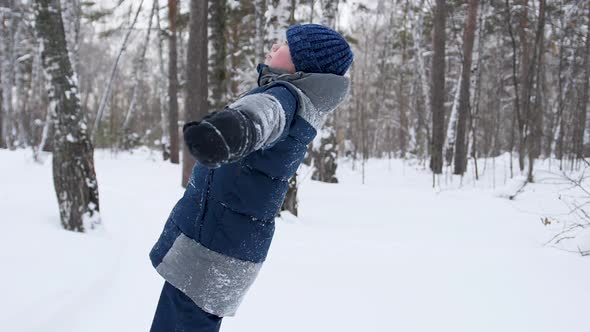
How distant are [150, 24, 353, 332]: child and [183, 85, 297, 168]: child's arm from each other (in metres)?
0.17

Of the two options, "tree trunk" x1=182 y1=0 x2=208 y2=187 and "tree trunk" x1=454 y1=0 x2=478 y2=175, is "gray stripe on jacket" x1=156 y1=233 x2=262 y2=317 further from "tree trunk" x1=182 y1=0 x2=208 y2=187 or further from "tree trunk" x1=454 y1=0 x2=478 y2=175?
"tree trunk" x1=454 y1=0 x2=478 y2=175

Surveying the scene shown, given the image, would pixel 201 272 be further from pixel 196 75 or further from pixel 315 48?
pixel 196 75

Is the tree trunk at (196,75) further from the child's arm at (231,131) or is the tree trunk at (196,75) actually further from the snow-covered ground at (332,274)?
the child's arm at (231,131)

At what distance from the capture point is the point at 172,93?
14.6 m

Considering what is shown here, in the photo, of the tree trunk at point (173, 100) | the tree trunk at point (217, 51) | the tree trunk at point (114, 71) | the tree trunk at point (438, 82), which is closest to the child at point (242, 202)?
the tree trunk at point (114, 71)

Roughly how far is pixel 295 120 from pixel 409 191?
8.25m

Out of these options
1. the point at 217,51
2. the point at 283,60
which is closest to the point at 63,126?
the point at 283,60

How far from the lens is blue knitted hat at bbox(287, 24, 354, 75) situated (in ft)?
4.84

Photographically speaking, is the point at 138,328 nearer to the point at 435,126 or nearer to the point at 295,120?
the point at 295,120

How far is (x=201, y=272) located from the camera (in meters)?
1.46

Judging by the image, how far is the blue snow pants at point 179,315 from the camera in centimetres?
149

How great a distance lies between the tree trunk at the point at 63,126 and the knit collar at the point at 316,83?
10.9ft

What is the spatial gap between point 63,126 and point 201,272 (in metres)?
3.37

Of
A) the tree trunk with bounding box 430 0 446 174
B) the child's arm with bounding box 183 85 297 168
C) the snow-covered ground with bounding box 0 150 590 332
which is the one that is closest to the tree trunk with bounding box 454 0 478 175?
the tree trunk with bounding box 430 0 446 174
